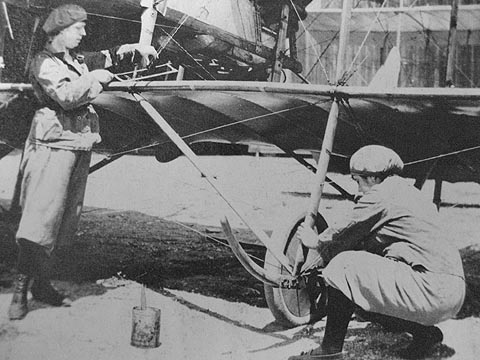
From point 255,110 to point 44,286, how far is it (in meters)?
1.15

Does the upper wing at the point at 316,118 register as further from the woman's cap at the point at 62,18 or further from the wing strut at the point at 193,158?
the woman's cap at the point at 62,18

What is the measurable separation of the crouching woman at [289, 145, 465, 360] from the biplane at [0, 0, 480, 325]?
162 mm

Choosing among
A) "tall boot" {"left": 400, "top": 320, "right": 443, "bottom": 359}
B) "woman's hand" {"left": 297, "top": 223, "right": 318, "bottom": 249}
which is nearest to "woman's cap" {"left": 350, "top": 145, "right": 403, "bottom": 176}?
"woman's hand" {"left": 297, "top": 223, "right": 318, "bottom": 249}

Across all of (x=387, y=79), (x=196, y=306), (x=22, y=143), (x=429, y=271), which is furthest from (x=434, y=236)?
(x=22, y=143)

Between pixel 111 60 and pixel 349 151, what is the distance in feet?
3.55

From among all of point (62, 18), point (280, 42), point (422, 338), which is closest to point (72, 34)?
point (62, 18)

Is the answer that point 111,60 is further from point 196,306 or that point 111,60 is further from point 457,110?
point 457,110

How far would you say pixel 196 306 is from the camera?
7.60ft

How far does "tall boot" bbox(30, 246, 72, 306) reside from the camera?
2.19m

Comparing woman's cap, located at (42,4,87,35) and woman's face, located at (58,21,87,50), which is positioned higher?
woman's cap, located at (42,4,87,35)

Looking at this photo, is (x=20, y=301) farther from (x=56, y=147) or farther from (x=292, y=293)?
(x=292, y=293)

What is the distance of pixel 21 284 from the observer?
2201 millimetres

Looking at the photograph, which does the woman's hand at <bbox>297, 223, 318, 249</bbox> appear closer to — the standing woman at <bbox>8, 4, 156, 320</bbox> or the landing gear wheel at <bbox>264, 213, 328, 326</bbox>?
the landing gear wheel at <bbox>264, 213, 328, 326</bbox>

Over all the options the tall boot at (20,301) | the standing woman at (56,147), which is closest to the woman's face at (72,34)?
the standing woman at (56,147)
